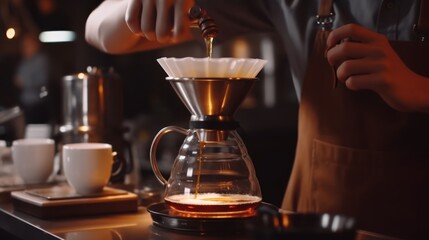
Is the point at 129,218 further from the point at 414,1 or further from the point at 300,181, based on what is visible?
the point at 414,1

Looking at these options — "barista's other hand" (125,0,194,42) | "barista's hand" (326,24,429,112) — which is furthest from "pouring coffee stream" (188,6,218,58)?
"barista's hand" (326,24,429,112)

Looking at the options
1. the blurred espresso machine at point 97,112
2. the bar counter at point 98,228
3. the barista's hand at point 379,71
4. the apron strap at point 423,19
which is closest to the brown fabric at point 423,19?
the apron strap at point 423,19

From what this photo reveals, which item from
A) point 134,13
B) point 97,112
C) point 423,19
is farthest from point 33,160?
point 423,19

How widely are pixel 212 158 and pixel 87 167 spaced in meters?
0.39

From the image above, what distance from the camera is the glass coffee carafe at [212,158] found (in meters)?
1.47

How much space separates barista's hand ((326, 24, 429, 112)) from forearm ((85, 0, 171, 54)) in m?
0.67

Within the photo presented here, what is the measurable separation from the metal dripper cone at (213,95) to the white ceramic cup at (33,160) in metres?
0.73

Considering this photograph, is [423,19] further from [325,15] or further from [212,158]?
[212,158]

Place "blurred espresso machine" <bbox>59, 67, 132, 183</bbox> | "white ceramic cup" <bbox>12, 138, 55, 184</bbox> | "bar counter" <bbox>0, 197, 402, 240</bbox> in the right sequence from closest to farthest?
"bar counter" <bbox>0, 197, 402, 240</bbox>
"white ceramic cup" <bbox>12, 138, 55, 184</bbox>
"blurred espresso machine" <bbox>59, 67, 132, 183</bbox>

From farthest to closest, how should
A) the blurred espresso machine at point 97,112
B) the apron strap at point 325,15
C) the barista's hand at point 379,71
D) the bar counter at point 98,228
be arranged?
the blurred espresso machine at point 97,112 < the apron strap at point 325,15 < the barista's hand at point 379,71 < the bar counter at point 98,228

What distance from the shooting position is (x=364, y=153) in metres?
1.93

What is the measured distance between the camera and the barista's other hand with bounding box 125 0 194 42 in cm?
171

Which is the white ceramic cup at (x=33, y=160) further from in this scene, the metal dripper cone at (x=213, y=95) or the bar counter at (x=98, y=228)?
the metal dripper cone at (x=213, y=95)

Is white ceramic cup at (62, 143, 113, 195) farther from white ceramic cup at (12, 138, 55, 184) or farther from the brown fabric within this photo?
the brown fabric
